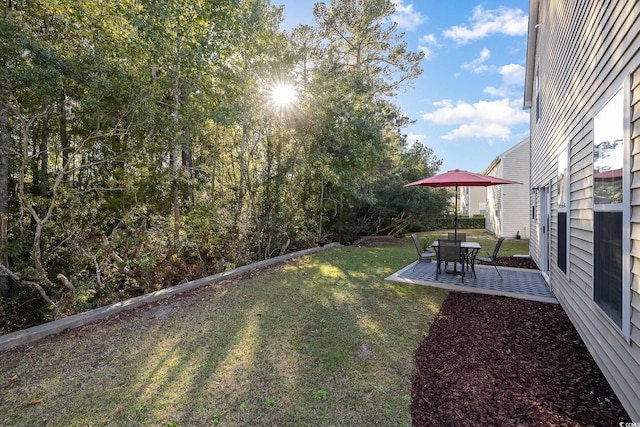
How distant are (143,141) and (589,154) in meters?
6.49

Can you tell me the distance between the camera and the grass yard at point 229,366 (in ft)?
7.54

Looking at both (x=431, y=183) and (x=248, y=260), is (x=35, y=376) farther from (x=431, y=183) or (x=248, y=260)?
(x=431, y=183)

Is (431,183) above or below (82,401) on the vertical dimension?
above

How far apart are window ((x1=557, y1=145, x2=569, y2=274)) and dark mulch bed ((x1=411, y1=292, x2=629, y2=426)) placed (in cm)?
84

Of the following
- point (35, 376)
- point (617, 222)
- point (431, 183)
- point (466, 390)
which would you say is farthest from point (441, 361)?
point (431, 183)

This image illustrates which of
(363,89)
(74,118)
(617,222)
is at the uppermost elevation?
(363,89)

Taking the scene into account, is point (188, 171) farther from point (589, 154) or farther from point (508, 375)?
point (589, 154)

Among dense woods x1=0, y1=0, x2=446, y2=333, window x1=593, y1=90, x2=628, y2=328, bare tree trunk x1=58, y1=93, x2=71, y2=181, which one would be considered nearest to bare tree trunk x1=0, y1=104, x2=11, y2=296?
dense woods x1=0, y1=0, x2=446, y2=333

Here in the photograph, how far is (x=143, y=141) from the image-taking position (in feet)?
18.1

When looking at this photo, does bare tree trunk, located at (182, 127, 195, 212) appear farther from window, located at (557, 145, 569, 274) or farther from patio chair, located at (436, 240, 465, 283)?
window, located at (557, 145, 569, 274)

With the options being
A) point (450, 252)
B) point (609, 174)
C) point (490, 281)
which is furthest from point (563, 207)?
point (609, 174)

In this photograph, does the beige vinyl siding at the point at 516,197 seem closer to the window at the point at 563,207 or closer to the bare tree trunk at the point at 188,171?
the window at the point at 563,207

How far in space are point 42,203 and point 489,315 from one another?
6.93 m

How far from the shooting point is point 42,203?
4727 mm
